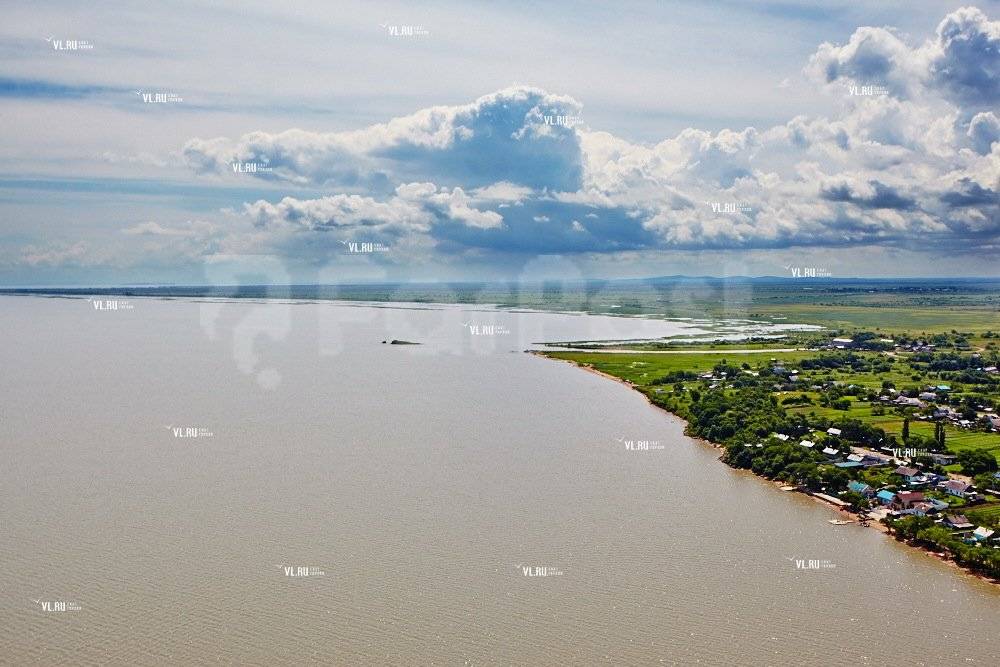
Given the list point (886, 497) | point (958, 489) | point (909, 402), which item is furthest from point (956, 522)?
point (909, 402)

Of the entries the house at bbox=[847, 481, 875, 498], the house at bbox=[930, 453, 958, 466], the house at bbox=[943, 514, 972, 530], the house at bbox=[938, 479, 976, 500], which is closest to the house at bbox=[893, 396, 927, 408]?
the house at bbox=[930, 453, 958, 466]

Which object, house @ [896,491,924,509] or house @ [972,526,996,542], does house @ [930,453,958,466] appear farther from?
house @ [972,526,996,542]

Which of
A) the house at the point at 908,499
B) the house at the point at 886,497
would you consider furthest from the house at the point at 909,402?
the house at the point at 908,499

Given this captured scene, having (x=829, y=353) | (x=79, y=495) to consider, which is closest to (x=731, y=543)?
(x=79, y=495)

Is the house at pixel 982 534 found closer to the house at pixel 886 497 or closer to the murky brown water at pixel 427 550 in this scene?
the murky brown water at pixel 427 550

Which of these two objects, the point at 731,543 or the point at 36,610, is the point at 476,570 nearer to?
the point at 731,543

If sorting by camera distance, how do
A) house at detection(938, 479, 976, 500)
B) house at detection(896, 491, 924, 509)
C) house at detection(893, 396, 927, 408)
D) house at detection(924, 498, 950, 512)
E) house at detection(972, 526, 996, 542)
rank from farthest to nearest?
house at detection(893, 396, 927, 408)
house at detection(938, 479, 976, 500)
house at detection(896, 491, 924, 509)
house at detection(924, 498, 950, 512)
house at detection(972, 526, 996, 542)

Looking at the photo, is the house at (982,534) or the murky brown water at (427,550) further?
the house at (982,534)
